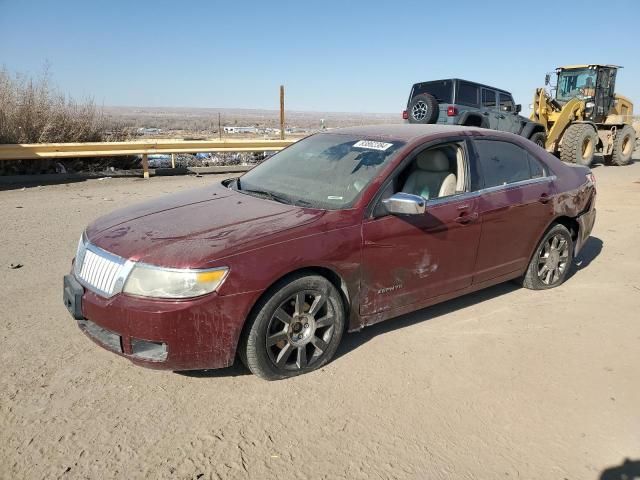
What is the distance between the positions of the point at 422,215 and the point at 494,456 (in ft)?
5.76

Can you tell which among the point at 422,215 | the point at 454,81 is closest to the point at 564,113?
the point at 454,81

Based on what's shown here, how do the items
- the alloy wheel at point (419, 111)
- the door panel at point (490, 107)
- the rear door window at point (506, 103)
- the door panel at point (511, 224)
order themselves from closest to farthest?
the door panel at point (511, 224) → the alloy wheel at point (419, 111) → the door panel at point (490, 107) → the rear door window at point (506, 103)

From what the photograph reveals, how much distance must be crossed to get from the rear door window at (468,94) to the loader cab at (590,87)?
468cm

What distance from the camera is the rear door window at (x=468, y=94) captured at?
46.4 ft

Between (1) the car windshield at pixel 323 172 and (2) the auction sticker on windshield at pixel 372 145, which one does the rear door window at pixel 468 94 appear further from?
(2) the auction sticker on windshield at pixel 372 145

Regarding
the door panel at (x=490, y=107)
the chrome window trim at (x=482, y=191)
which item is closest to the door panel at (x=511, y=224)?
the chrome window trim at (x=482, y=191)

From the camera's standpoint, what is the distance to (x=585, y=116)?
55.8 ft

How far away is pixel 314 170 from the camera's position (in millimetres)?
4219

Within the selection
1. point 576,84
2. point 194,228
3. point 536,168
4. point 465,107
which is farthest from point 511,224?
point 576,84

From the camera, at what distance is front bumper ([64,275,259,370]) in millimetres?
2938

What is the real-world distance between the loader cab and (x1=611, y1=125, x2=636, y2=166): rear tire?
3.17ft

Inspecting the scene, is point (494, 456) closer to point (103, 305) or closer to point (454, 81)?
point (103, 305)

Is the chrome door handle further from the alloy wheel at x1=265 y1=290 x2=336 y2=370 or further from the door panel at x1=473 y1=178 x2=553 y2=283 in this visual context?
the alloy wheel at x1=265 y1=290 x2=336 y2=370

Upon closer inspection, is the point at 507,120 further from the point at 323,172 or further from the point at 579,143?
the point at 323,172
